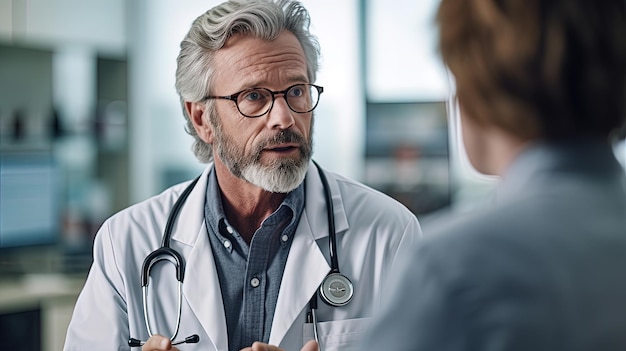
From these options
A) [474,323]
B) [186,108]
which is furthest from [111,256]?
[474,323]

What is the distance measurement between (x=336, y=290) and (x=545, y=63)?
33.9 inches

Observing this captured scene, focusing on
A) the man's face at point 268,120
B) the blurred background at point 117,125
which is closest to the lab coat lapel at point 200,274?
the man's face at point 268,120

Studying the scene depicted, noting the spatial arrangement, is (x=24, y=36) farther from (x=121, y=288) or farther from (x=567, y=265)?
(x=567, y=265)

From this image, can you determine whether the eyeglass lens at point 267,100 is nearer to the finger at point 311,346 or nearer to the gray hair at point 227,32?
the gray hair at point 227,32

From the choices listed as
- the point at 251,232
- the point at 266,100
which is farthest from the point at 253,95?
the point at 251,232

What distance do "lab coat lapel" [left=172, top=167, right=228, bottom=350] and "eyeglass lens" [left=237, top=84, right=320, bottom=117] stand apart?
6.7 inches

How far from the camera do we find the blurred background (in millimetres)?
3129

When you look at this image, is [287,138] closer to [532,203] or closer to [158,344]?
[158,344]

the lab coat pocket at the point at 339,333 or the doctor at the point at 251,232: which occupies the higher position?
the doctor at the point at 251,232

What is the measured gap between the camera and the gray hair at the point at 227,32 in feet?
5.15

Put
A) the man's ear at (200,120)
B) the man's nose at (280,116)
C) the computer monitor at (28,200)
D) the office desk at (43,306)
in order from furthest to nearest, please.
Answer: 1. the computer monitor at (28,200)
2. the office desk at (43,306)
3. the man's ear at (200,120)
4. the man's nose at (280,116)

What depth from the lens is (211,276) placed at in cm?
151

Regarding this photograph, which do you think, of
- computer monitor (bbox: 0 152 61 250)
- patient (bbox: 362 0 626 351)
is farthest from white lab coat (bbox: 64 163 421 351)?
computer monitor (bbox: 0 152 61 250)

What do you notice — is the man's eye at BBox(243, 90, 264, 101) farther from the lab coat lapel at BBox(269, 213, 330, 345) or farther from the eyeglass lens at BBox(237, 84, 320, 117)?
the lab coat lapel at BBox(269, 213, 330, 345)
